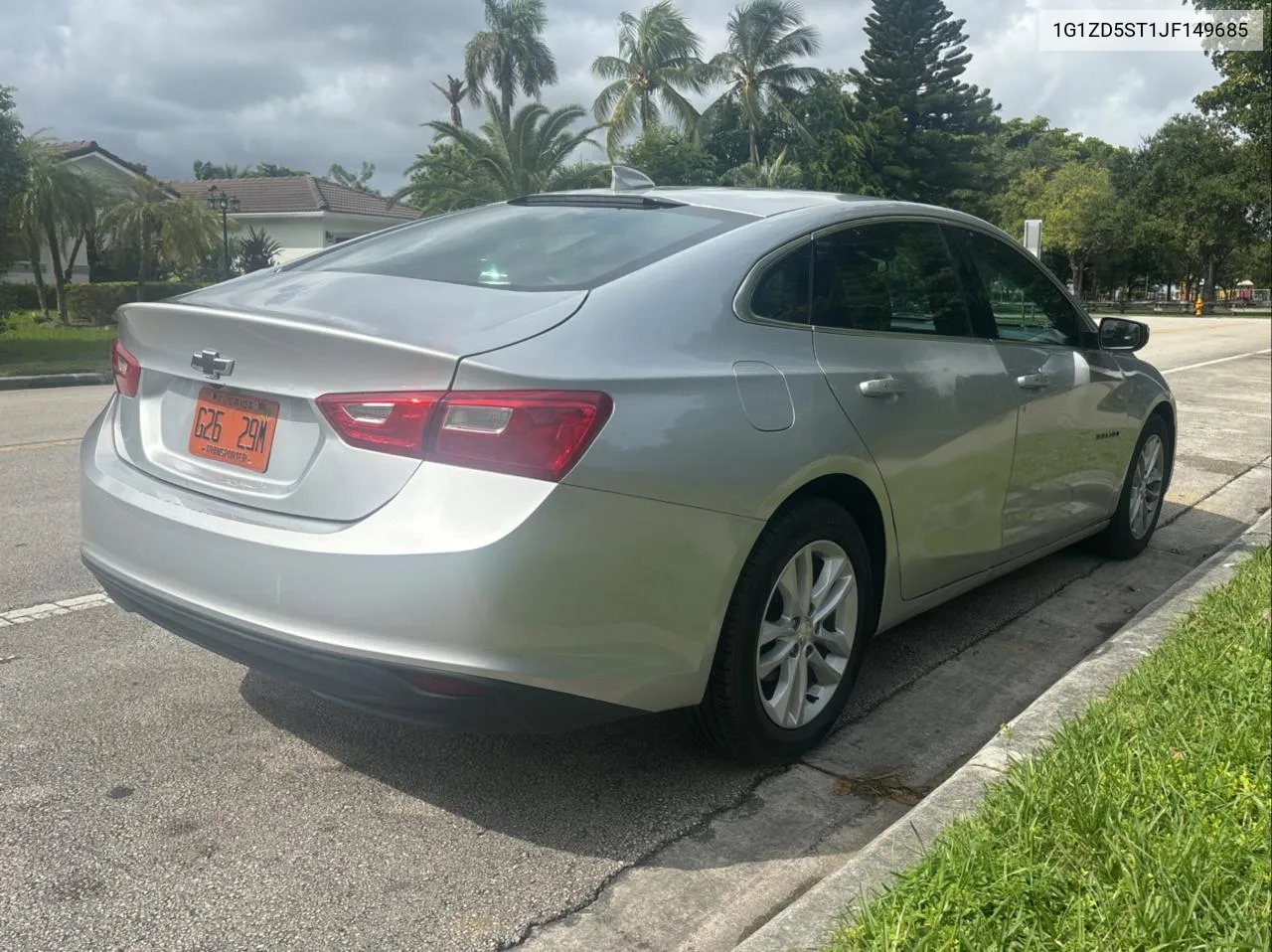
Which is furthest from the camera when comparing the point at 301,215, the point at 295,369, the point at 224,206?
the point at 301,215

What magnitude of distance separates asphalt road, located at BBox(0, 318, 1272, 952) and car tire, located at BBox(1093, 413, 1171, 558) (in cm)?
109

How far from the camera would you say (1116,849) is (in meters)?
2.36

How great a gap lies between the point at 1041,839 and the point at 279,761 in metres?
1.90

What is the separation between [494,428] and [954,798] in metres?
1.37

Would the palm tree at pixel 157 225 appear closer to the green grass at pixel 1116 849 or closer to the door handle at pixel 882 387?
the door handle at pixel 882 387

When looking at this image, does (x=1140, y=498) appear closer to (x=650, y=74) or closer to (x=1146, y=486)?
(x=1146, y=486)

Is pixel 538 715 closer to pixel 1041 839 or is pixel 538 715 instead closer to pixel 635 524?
pixel 635 524

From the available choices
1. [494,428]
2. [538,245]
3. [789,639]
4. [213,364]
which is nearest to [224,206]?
[538,245]

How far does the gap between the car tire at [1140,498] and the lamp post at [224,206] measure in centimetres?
3390

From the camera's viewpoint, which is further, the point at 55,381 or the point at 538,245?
the point at 55,381

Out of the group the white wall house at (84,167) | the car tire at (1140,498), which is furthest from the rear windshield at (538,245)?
the white wall house at (84,167)

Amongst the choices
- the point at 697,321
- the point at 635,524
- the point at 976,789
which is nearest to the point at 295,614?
the point at 635,524

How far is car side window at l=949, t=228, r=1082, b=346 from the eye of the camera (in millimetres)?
4172

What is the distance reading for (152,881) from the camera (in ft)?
8.13
